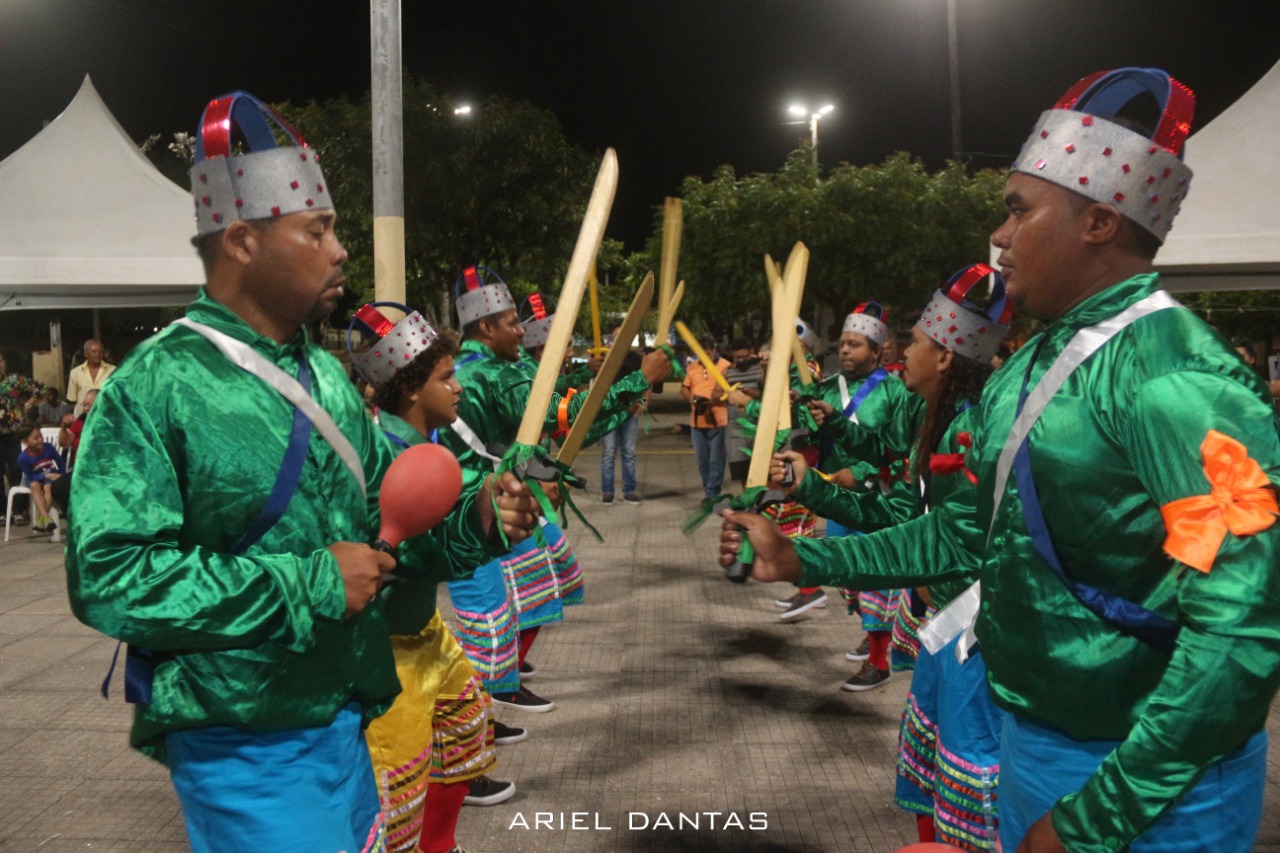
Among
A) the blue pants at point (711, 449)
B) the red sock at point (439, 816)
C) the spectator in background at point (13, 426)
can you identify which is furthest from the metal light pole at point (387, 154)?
the spectator in background at point (13, 426)

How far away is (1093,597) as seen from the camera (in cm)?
181

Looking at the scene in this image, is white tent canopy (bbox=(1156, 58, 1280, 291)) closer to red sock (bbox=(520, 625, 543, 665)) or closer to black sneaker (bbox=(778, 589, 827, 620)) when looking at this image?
black sneaker (bbox=(778, 589, 827, 620))

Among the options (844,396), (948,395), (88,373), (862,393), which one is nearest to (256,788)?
(948,395)

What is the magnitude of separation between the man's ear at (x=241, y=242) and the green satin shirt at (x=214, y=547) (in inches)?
4.6

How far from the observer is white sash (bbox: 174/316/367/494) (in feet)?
7.20

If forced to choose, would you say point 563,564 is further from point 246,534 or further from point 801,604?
point 246,534

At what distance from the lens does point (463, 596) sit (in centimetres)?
489

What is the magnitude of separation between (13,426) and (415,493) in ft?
39.0

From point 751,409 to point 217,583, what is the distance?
11.3 ft

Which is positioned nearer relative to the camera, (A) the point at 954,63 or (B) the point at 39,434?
(B) the point at 39,434

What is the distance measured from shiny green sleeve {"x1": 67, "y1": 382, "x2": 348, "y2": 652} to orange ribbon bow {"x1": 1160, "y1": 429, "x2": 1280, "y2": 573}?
1.48 metres

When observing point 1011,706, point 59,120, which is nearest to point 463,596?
point 1011,706

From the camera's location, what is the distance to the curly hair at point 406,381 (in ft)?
13.2

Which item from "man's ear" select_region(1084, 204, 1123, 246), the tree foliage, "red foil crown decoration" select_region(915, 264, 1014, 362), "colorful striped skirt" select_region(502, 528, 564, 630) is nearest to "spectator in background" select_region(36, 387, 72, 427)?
"colorful striped skirt" select_region(502, 528, 564, 630)
